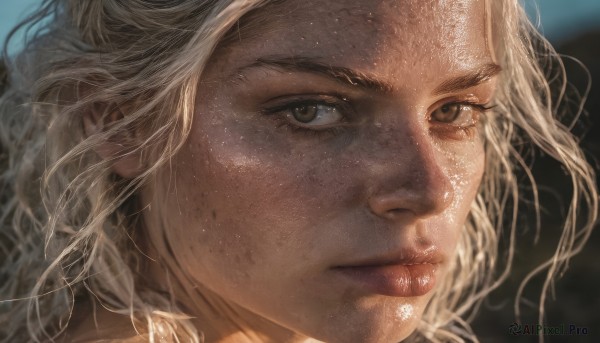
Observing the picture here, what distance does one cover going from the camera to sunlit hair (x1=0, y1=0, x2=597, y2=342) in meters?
2.15

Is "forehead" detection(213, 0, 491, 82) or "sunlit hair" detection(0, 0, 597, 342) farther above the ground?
"forehead" detection(213, 0, 491, 82)

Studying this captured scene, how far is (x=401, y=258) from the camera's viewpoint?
2.06 metres

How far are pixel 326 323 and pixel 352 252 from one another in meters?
0.21

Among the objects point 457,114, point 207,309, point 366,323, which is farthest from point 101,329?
point 457,114

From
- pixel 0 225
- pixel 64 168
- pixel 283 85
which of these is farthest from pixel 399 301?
pixel 0 225

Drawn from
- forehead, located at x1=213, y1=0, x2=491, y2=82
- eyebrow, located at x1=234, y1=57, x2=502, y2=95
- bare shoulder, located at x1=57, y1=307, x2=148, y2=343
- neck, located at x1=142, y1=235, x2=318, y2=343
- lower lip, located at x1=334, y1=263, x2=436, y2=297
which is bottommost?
bare shoulder, located at x1=57, y1=307, x2=148, y2=343

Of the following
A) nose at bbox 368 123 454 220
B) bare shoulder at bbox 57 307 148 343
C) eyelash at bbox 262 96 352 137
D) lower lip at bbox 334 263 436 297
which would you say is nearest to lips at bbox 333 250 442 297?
lower lip at bbox 334 263 436 297

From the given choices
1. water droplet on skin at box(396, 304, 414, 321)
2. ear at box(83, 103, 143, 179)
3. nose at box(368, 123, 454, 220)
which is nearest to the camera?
nose at box(368, 123, 454, 220)

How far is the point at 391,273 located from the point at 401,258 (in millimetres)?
41

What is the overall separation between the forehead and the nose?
0.54ft

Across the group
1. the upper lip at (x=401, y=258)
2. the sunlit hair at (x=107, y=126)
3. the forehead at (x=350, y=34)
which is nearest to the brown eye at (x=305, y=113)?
the forehead at (x=350, y=34)

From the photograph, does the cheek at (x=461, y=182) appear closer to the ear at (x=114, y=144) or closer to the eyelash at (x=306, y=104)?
the eyelash at (x=306, y=104)

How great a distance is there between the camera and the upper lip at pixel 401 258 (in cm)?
203

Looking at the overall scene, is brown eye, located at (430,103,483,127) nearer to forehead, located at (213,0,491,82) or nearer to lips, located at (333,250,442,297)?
forehead, located at (213,0,491,82)
